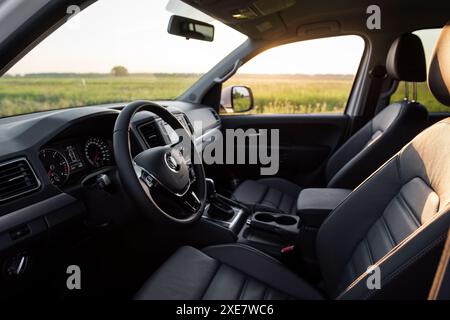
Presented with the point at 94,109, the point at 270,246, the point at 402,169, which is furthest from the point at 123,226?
the point at 402,169

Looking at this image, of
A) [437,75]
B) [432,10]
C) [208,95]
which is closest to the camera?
[437,75]

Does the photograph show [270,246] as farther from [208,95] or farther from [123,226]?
[208,95]

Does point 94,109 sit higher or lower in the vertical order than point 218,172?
higher

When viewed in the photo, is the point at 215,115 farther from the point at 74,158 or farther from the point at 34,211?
the point at 34,211

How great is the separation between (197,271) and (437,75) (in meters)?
1.11

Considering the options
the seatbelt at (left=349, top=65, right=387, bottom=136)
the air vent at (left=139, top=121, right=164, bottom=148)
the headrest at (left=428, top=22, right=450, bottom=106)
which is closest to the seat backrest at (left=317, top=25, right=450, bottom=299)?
the headrest at (left=428, top=22, right=450, bottom=106)

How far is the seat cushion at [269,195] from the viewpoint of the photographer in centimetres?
239

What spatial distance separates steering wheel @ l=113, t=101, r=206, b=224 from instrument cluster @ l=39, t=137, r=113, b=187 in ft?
0.77

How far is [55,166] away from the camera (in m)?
1.43

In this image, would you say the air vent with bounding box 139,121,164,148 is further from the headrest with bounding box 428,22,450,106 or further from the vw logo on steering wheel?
the headrest with bounding box 428,22,450,106

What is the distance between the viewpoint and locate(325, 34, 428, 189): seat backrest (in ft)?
6.63

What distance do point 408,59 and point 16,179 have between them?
205cm

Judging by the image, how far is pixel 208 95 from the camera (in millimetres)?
3076

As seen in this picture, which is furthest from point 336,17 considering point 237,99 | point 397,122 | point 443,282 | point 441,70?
point 443,282
